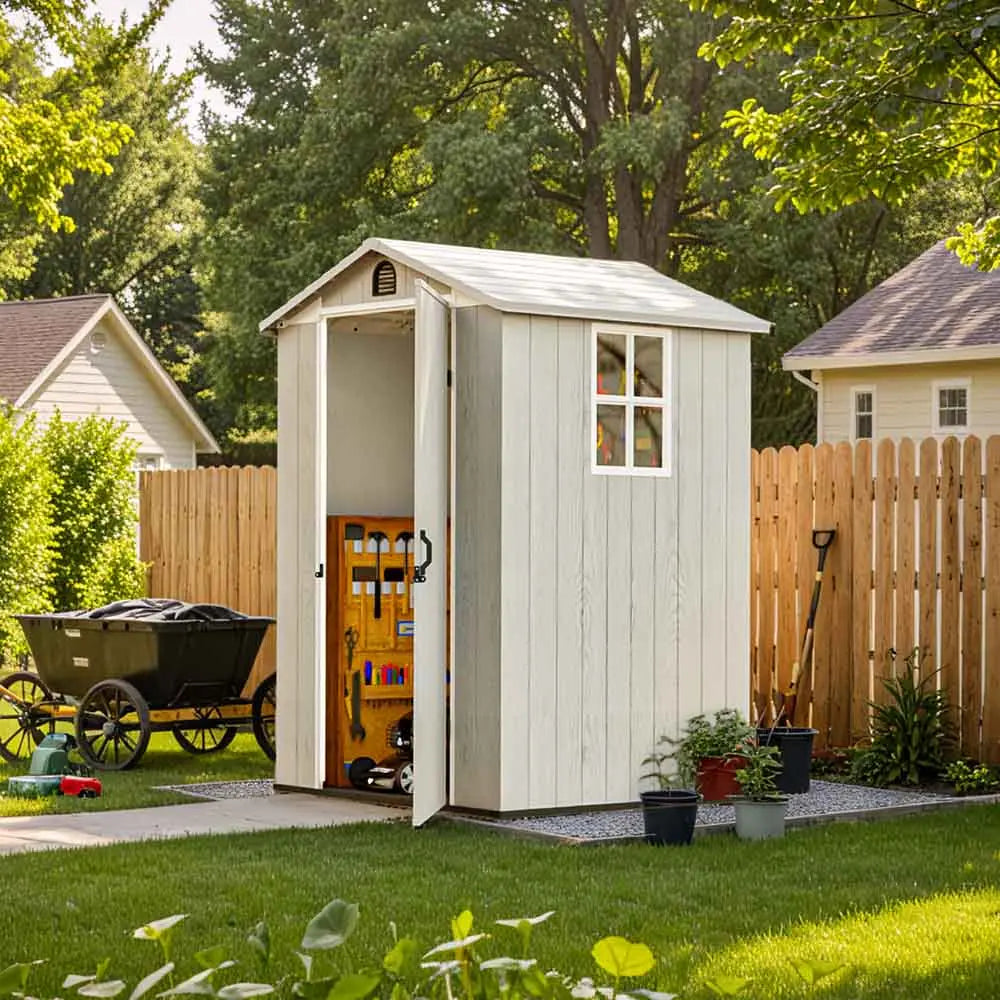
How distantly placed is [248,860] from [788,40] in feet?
18.1

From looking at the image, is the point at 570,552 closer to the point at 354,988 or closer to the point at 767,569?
the point at 767,569

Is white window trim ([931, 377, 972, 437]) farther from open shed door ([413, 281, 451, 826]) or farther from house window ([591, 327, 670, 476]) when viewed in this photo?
open shed door ([413, 281, 451, 826])

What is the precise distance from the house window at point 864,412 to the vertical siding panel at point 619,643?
14.2 meters

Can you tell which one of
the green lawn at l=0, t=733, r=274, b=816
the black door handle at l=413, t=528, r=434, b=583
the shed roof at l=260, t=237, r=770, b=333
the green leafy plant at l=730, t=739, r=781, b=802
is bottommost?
the green lawn at l=0, t=733, r=274, b=816

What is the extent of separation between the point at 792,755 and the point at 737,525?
1351mm

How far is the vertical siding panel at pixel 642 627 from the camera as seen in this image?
10.0m

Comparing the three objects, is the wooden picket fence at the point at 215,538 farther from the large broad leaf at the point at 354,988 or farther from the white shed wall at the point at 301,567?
the large broad leaf at the point at 354,988

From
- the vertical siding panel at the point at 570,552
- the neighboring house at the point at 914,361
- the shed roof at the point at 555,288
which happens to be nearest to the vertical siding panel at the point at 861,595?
the shed roof at the point at 555,288

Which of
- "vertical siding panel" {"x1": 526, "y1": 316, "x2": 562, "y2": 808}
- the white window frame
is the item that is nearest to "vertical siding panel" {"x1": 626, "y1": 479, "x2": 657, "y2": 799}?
the white window frame

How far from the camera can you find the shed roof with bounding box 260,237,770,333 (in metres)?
9.76

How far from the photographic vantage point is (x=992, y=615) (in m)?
11.2

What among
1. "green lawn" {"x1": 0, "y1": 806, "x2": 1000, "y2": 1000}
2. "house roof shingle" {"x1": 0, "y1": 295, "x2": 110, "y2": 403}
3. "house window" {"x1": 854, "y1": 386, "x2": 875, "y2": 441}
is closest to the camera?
"green lawn" {"x1": 0, "y1": 806, "x2": 1000, "y2": 1000}

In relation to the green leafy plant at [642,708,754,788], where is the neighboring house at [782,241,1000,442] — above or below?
above

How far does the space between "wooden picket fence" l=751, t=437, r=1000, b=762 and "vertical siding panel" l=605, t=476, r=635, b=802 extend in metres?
2.39
